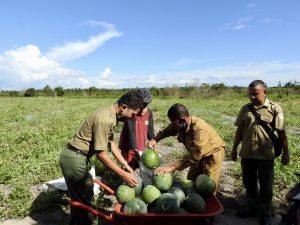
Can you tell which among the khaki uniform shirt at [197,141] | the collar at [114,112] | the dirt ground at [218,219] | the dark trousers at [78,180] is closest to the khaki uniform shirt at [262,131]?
the khaki uniform shirt at [197,141]

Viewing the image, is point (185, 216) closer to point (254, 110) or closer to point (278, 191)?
point (254, 110)

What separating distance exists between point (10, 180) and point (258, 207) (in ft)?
15.7

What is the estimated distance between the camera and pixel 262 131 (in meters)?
5.63

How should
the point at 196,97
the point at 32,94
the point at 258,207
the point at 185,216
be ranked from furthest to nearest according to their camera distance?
1. the point at 32,94
2. the point at 196,97
3. the point at 258,207
4. the point at 185,216

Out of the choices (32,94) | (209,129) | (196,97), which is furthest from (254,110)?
(32,94)

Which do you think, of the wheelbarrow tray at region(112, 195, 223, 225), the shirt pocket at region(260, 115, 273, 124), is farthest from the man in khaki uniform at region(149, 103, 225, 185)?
the wheelbarrow tray at region(112, 195, 223, 225)

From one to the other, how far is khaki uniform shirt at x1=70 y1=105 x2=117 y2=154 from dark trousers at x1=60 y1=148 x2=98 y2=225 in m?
0.16

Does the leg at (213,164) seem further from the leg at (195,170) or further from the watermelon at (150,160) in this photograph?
the watermelon at (150,160)

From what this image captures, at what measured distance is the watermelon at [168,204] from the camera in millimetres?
3941

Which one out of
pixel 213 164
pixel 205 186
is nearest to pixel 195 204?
pixel 205 186

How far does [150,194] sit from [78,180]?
1.11m

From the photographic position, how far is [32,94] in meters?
56.9

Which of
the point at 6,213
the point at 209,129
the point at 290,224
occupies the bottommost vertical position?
the point at 6,213

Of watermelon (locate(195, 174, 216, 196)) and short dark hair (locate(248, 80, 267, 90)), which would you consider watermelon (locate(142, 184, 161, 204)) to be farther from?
short dark hair (locate(248, 80, 267, 90))
